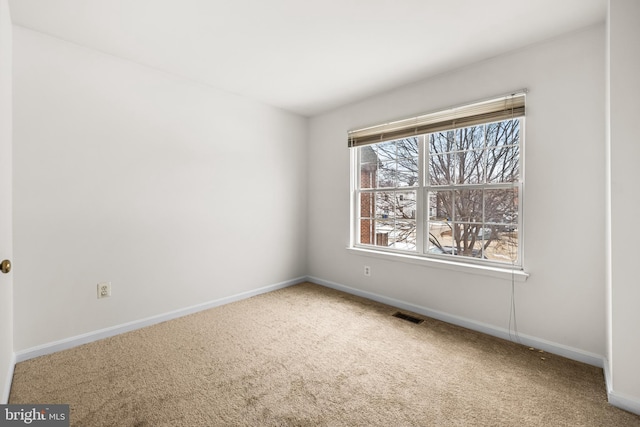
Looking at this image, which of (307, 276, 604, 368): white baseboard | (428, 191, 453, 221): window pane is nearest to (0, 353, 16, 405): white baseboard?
(307, 276, 604, 368): white baseboard

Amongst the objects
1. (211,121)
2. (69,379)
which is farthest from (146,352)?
(211,121)

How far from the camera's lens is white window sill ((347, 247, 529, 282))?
2.42m

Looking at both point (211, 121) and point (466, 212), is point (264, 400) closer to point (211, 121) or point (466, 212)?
point (466, 212)

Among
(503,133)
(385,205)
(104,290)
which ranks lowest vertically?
(104,290)

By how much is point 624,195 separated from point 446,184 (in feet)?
4.59

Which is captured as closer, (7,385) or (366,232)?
(7,385)

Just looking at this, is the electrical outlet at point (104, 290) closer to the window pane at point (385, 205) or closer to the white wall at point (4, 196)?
the white wall at point (4, 196)

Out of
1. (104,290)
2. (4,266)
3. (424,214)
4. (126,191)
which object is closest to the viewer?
(4,266)

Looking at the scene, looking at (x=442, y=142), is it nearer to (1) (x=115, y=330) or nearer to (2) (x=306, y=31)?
(2) (x=306, y=31)

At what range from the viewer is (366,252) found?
3.51m

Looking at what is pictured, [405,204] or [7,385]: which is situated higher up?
[405,204]

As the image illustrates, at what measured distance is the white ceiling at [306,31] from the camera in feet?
6.28

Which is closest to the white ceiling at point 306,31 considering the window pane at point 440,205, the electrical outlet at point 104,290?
the window pane at point 440,205

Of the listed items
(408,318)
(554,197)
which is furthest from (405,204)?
(554,197)
